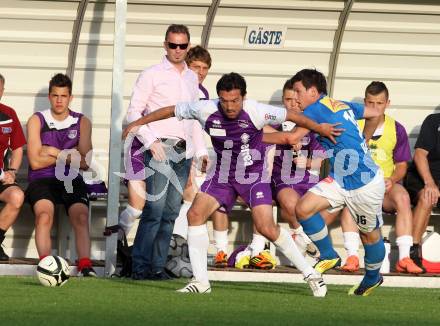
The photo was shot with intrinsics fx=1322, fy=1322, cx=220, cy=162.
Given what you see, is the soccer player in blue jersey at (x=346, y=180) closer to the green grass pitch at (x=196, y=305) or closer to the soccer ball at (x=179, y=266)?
the green grass pitch at (x=196, y=305)

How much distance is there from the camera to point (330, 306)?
33.9 ft

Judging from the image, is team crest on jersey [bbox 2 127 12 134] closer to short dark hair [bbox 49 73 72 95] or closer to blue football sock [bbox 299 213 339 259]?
short dark hair [bbox 49 73 72 95]

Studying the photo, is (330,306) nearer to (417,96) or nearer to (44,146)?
(44,146)

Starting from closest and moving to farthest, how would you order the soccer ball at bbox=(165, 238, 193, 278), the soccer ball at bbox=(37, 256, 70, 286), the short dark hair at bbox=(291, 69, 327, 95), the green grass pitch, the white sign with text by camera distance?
1. the green grass pitch
2. the short dark hair at bbox=(291, 69, 327, 95)
3. the soccer ball at bbox=(37, 256, 70, 286)
4. the soccer ball at bbox=(165, 238, 193, 278)
5. the white sign with text

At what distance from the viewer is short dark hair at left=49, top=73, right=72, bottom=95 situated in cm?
1373

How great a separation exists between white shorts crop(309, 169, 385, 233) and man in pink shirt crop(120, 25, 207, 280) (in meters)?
1.62

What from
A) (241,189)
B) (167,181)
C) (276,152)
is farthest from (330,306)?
(276,152)

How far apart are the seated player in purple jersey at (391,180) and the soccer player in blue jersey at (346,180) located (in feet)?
8.42

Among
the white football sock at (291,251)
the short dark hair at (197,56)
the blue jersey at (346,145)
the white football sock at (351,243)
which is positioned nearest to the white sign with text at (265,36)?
the short dark hair at (197,56)

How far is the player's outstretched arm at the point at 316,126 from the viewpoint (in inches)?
434

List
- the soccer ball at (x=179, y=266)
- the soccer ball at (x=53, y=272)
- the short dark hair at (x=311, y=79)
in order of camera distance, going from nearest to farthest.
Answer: the short dark hair at (x=311, y=79), the soccer ball at (x=53, y=272), the soccer ball at (x=179, y=266)

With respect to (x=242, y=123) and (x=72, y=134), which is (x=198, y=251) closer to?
(x=242, y=123)

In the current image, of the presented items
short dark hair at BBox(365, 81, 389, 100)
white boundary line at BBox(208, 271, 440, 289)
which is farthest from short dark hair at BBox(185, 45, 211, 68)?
white boundary line at BBox(208, 271, 440, 289)

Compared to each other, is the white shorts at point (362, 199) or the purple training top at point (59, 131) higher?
the purple training top at point (59, 131)
